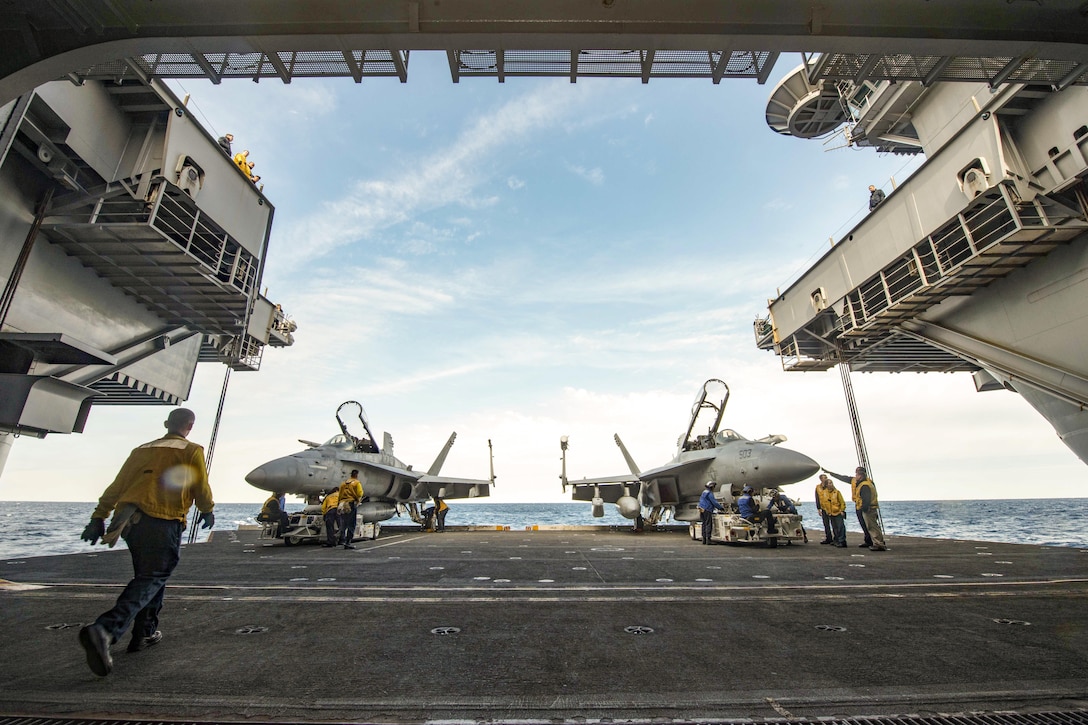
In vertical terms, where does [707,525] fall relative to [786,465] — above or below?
below

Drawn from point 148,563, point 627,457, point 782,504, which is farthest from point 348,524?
point 627,457

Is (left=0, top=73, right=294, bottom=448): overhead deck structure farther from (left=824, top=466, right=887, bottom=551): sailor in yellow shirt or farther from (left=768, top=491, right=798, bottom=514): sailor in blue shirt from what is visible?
(left=824, top=466, right=887, bottom=551): sailor in yellow shirt

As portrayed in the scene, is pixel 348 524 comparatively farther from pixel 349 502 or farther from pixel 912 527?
pixel 912 527

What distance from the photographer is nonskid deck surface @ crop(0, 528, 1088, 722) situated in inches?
94.1

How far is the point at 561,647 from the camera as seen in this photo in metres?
3.36

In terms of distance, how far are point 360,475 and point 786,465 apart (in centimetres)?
1383

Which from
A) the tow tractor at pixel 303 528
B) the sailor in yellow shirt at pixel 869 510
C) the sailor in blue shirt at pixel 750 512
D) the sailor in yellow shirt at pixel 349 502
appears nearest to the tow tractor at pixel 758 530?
the sailor in blue shirt at pixel 750 512

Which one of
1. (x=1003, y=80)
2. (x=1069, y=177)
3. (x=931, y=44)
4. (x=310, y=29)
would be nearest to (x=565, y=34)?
(x=310, y=29)

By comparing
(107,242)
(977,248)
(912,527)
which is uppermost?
(977,248)

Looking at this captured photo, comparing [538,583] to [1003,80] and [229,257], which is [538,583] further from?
[229,257]

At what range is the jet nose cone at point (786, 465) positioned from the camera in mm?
12156

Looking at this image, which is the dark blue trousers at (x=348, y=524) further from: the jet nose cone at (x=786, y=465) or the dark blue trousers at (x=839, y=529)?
the dark blue trousers at (x=839, y=529)

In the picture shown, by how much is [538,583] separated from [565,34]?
257 inches

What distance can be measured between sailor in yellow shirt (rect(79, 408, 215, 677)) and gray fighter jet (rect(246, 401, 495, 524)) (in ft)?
30.9
